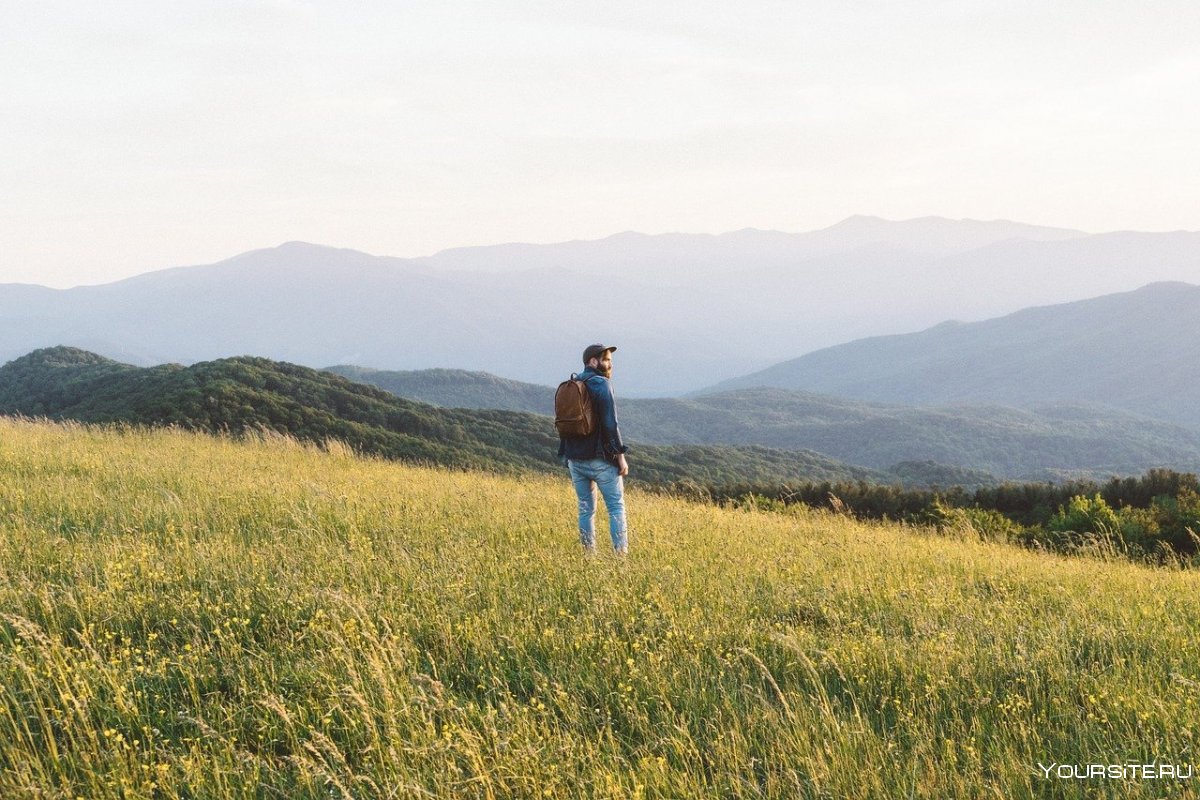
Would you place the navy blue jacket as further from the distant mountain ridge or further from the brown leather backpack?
the distant mountain ridge

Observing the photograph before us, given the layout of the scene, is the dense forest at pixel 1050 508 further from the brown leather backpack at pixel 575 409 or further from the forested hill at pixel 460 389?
the forested hill at pixel 460 389

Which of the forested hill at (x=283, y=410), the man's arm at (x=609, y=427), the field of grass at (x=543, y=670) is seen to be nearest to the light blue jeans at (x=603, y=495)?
the man's arm at (x=609, y=427)

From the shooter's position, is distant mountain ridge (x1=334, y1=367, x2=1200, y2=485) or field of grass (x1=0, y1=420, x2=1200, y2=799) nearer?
field of grass (x1=0, y1=420, x2=1200, y2=799)

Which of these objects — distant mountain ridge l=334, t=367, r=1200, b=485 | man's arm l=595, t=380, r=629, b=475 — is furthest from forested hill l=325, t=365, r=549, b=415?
man's arm l=595, t=380, r=629, b=475

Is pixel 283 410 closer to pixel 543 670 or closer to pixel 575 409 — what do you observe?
pixel 575 409

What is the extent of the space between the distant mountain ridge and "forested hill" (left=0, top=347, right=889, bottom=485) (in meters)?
96.4

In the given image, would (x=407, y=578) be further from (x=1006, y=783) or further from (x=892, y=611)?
(x=1006, y=783)

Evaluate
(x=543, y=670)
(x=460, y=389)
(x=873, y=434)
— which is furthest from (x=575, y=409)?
(x=873, y=434)

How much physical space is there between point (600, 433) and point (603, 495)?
635 mm

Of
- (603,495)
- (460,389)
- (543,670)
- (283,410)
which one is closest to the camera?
(543,670)

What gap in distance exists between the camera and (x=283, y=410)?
32.3m

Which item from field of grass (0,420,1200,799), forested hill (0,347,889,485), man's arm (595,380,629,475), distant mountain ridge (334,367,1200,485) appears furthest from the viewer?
distant mountain ridge (334,367,1200,485)

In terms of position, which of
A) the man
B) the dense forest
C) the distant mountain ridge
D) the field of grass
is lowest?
the distant mountain ridge

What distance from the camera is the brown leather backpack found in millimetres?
7645
